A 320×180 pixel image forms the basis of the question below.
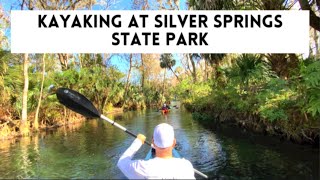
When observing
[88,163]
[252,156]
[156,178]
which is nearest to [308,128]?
[252,156]

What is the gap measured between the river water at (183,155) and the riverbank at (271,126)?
37 cm

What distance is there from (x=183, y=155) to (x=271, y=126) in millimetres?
5003

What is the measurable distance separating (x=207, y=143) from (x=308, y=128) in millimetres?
4216

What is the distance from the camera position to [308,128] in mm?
13234

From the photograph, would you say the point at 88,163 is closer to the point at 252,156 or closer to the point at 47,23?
the point at 47,23

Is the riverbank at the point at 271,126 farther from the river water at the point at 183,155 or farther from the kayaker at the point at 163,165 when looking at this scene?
the kayaker at the point at 163,165

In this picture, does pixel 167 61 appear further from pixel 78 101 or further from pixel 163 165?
pixel 163 165

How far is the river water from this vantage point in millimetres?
10523

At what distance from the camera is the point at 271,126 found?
16156mm

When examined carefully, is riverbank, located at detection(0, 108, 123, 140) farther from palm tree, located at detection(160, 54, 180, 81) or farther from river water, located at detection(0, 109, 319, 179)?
palm tree, located at detection(160, 54, 180, 81)

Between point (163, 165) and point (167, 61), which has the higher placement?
point (167, 61)

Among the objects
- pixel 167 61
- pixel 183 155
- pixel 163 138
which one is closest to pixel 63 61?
pixel 183 155

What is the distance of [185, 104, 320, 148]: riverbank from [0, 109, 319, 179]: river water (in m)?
0.37

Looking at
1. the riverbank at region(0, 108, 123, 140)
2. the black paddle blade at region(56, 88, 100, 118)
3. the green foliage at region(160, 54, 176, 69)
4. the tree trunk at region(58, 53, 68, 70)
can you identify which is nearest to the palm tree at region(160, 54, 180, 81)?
the green foliage at region(160, 54, 176, 69)
